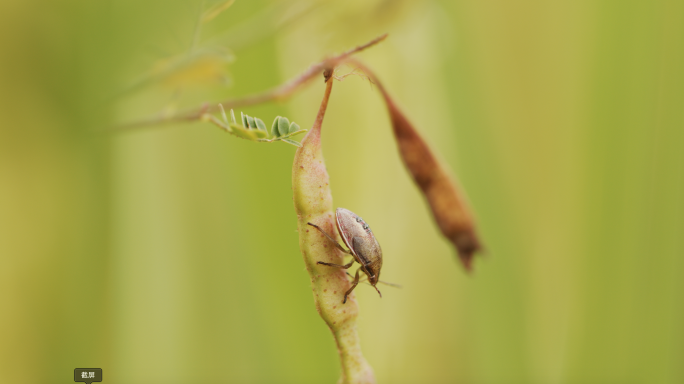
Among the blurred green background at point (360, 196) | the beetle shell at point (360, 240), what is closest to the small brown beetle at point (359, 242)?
the beetle shell at point (360, 240)

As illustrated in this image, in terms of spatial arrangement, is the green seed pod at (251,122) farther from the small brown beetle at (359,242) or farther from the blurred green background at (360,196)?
the blurred green background at (360,196)

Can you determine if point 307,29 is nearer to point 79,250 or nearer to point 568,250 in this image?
point 79,250

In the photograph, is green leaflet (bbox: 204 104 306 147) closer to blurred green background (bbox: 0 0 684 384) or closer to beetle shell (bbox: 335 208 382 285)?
beetle shell (bbox: 335 208 382 285)

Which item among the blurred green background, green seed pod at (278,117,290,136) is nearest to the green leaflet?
green seed pod at (278,117,290,136)

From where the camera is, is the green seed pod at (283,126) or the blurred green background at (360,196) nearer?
the green seed pod at (283,126)

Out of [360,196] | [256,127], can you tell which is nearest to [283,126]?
[256,127]

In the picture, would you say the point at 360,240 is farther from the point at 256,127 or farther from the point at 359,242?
the point at 256,127
